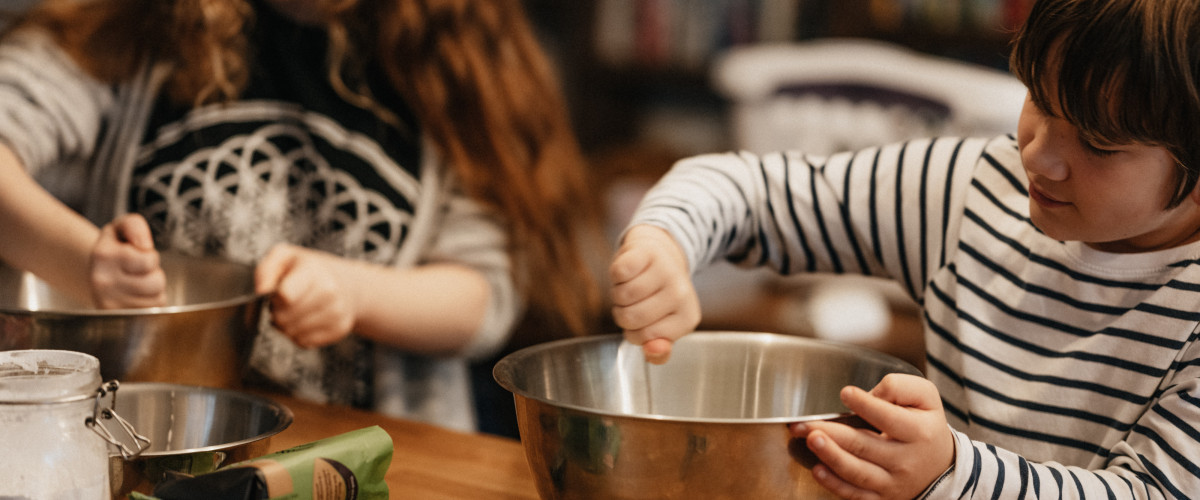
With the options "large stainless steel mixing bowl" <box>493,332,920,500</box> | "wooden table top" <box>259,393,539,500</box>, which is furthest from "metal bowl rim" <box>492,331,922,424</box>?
"wooden table top" <box>259,393,539,500</box>

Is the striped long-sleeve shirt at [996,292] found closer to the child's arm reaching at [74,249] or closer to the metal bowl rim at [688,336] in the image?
the metal bowl rim at [688,336]

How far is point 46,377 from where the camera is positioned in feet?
1.60

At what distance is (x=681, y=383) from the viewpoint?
27.8 inches

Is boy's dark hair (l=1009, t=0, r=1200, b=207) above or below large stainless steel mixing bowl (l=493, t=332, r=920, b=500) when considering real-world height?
above

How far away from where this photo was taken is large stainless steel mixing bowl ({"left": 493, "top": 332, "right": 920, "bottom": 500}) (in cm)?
50

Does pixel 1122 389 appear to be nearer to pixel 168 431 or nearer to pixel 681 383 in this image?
pixel 681 383

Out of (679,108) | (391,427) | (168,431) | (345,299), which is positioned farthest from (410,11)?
(679,108)

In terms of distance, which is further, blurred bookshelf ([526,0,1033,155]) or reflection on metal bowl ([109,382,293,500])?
blurred bookshelf ([526,0,1033,155])

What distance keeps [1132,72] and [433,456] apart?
54 centimetres

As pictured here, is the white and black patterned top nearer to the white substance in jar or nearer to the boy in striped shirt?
the boy in striped shirt

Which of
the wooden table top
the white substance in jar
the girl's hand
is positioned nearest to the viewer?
the white substance in jar

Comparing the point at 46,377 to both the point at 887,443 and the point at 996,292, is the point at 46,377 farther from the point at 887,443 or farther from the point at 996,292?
the point at 996,292

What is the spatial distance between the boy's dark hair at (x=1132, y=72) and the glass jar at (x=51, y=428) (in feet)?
1.86

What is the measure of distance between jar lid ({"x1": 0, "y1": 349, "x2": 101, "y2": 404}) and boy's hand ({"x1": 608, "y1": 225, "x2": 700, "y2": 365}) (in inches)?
13.0
